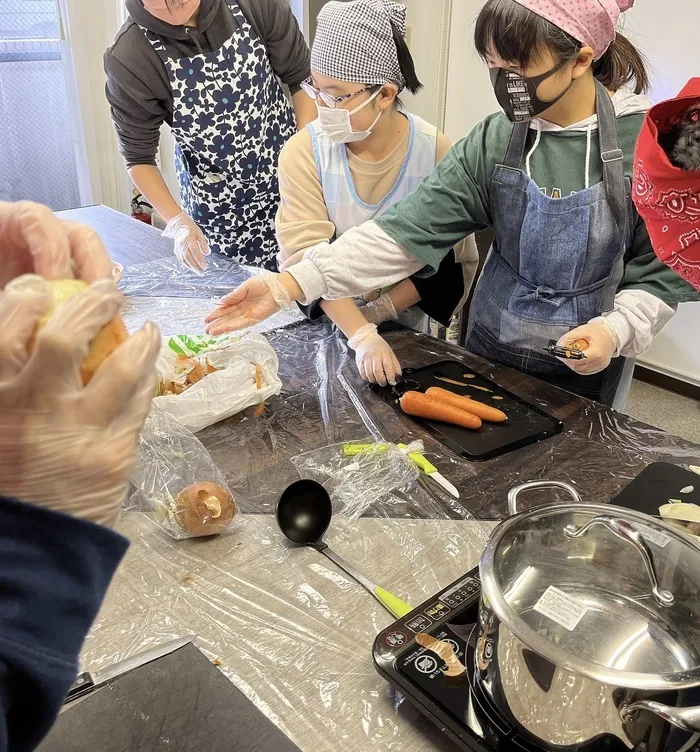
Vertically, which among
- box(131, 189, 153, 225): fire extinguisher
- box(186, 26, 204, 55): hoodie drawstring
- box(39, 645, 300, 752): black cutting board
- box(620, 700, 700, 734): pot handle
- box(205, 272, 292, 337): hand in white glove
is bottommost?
box(131, 189, 153, 225): fire extinguisher

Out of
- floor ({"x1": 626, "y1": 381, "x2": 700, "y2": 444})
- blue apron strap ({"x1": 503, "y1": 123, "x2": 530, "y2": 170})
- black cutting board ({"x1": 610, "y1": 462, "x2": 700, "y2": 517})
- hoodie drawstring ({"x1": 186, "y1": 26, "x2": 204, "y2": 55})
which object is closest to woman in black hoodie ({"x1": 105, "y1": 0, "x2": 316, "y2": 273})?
hoodie drawstring ({"x1": 186, "y1": 26, "x2": 204, "y2": 55})

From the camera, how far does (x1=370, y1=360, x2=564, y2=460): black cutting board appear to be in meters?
1.18

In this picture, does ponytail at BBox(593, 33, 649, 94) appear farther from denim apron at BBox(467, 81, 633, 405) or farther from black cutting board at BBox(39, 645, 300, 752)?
black cutting board at BBox(39, 645, 300, 752)

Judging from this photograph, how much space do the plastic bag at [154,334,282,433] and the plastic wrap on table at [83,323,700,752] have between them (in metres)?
0.04

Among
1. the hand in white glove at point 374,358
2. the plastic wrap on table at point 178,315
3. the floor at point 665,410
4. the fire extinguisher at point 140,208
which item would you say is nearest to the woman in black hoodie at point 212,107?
the plastic wrap on table at point 178,315

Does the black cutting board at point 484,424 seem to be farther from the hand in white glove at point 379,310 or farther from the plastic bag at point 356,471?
the hand in white glove at point 379,310

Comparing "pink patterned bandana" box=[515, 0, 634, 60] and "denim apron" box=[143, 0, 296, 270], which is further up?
"pink patterned bandana" box=[515, 0, 634, 60]

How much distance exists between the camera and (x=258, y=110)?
218cm

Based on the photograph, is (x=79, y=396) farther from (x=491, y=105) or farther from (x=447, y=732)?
(x=491, y=105)

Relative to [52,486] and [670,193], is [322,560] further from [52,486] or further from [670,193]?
[670,193]

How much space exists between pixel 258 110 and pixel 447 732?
6.40 ft

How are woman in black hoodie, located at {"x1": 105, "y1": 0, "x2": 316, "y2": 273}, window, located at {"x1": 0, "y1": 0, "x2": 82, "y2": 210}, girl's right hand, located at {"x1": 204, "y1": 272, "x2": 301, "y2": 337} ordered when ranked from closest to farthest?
girl's right hand, located at {"x1": 204, "y1": 272, "x2": 301, "y2": 337}, woman in black hoodie, located at {"x1": 105, "y1": 0, "x2": 316, "y2": 273}, window, located at {"x1": 0, "y1": 0, "x2": 82, "y2": 210}

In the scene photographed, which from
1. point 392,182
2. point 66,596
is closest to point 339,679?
point 66,596

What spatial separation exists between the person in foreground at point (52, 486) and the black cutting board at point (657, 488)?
29.9 inches
